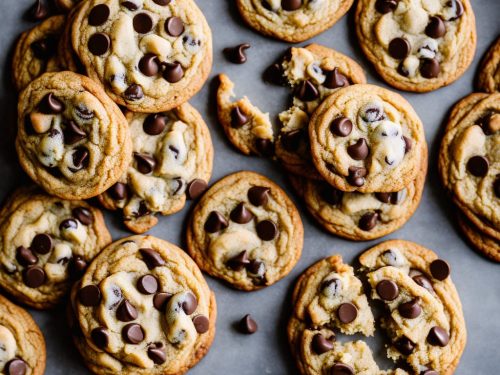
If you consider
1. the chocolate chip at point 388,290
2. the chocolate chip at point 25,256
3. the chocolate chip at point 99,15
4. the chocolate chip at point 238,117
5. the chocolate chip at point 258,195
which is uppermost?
the chocolate chip at point 99,15

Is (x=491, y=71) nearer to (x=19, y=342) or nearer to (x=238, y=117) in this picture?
(x=238, y=117)

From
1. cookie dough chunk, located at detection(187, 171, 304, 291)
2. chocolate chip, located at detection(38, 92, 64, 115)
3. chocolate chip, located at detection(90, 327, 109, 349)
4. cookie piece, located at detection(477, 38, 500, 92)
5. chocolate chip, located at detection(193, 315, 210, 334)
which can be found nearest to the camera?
chocolate chip, located at detection(38, 92, 64, 115)

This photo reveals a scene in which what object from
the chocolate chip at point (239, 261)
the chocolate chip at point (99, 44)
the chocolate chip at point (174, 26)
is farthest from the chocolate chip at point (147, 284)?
the chocolate chip at point (174, 26)

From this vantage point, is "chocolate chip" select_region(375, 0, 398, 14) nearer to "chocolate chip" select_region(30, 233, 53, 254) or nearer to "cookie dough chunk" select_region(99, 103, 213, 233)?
"cookie dough chunk" select_region(99, 103, 213, 233)

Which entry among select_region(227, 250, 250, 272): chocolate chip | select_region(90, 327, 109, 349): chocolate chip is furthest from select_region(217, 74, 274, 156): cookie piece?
select_region(90, 327, 109, 349): chocolate chip

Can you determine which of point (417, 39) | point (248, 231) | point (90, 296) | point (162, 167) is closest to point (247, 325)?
point (248, 231)

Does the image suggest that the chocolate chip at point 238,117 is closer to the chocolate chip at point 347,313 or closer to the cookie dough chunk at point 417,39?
the cookie dough chunk at point 417,39
